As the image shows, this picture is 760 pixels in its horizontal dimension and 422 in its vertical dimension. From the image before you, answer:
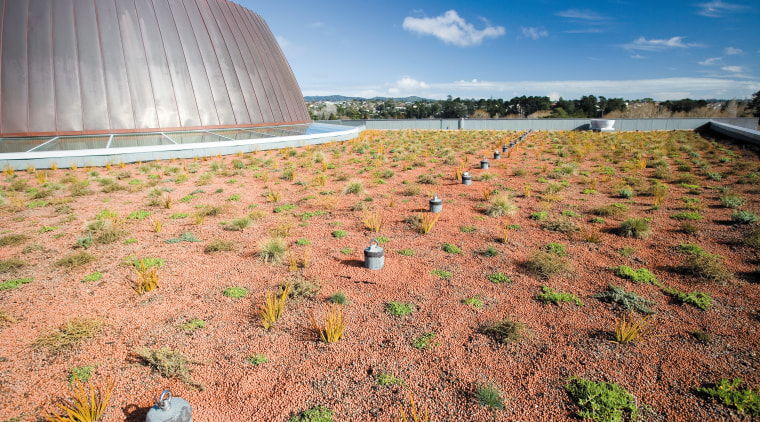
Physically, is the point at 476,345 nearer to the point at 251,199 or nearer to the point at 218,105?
the point at 251,199

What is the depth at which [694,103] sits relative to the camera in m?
58.1

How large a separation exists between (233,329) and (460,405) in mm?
2704

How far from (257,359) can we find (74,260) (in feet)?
14.2

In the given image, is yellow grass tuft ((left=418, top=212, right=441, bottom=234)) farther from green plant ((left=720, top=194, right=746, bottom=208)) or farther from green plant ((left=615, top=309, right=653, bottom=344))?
green plant ((left=720, top=194, right=746, bottom=208))

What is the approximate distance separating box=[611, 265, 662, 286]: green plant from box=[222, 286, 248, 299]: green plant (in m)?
5.52

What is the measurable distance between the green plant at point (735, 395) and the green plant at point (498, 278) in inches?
96.9

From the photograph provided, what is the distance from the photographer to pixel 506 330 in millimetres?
4152

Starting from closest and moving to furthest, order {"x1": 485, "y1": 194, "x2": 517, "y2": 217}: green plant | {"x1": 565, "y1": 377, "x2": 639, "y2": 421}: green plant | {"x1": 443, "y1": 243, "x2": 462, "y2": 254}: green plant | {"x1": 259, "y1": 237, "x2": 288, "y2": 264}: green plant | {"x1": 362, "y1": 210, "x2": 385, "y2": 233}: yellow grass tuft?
{"x1": 565, "y1": 377, "x2": 639, "y2": 421}: green plant
{"x1": 259, "y1": 237, "x2": 288, "y2": 264}: green plant
{"x1": 443, "y1": 243, "x2": 462, "y2": 254}: green plant
{"x1": 362, "y1": 210, "x2": 385, "y2": 233}: yellow grass tuft
{"x1": 485, "y1": 194, "x2": 517, "y2": 217}: green plant

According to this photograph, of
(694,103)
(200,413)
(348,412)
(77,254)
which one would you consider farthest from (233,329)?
(694,103)

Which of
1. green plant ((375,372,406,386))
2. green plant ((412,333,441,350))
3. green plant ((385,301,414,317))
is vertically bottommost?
green plant ((375,372,406,386))

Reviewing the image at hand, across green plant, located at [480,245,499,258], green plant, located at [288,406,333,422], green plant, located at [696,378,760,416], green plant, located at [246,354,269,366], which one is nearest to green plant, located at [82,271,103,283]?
green plant, located at [246,354,269,366]

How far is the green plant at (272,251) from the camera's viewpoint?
625cm

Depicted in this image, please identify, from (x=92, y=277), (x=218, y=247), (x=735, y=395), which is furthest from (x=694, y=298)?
(x=92, y=277)

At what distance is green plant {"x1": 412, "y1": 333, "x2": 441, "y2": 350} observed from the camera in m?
4.00
